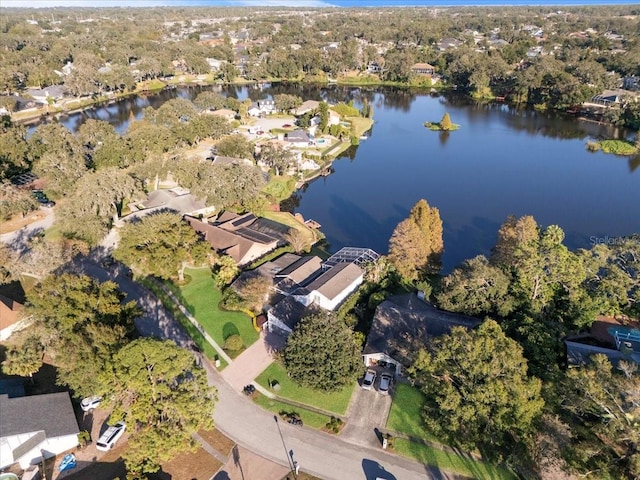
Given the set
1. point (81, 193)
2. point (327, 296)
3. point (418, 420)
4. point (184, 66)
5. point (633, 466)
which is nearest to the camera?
point (633, 466)

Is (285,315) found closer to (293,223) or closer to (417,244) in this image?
(417,244)

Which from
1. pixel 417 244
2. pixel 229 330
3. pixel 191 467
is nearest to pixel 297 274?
pixel 229 330

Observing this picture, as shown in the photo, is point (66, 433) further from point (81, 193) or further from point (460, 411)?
point (81, 193)

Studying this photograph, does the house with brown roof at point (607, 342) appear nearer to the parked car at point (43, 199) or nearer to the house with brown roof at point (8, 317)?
the house with brown roof at point (8, 317)

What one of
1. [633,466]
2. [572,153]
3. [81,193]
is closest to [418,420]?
[633,466]

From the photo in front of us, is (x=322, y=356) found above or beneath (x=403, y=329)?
above
